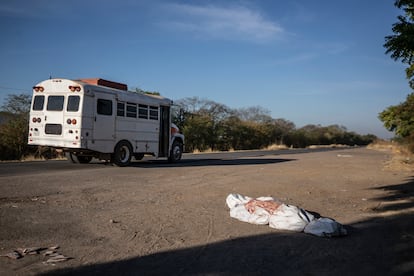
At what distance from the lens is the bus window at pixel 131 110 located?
49.5 feet

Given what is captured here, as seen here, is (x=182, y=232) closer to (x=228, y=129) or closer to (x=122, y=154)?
(x=122, y=154)

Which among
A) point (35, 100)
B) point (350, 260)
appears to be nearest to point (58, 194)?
point (350, 260)

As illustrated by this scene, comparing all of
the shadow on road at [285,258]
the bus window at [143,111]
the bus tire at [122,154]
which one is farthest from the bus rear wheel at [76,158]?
the shadow on road at [285,258]

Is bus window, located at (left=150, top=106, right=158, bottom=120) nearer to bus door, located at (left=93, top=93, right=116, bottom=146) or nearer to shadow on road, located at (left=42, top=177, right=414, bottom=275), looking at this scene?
bus door, located at (left=93, top=93, right=116, bottom=146)

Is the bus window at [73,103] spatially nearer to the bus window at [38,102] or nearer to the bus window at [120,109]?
the bus window at [38,102]

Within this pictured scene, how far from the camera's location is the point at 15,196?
7824 millimetres

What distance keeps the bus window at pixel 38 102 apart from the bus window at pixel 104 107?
6.86 ft

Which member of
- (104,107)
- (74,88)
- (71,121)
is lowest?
(71,121)

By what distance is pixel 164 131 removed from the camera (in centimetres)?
1750

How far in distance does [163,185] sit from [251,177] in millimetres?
3633

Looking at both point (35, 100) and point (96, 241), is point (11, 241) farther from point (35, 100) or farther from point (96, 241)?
point (35, 100)

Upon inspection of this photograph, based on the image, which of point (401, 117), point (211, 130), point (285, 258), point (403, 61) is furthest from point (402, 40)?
point (211, 130)

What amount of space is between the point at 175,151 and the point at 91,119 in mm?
5901

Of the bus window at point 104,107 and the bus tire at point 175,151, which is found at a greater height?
the bus window at point 104,107
